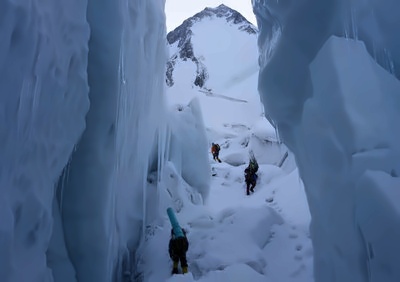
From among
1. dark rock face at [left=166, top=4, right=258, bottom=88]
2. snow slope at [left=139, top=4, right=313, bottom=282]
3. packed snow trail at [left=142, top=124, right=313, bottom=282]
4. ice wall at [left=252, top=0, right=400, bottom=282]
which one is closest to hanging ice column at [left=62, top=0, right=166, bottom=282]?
packed snow trail at [left=142, top=124, right=313, bottom=282]

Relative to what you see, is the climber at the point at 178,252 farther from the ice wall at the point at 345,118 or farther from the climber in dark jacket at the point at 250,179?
the climber in dark jacket at the point at 250,179

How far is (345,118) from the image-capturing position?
329 cm

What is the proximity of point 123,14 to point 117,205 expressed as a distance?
120 inches

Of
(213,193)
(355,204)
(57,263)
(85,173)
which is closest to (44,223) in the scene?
(57,263)

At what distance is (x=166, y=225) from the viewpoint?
24.0 feet

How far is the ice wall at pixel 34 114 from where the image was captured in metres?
2.36

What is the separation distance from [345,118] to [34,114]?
2.73 metres

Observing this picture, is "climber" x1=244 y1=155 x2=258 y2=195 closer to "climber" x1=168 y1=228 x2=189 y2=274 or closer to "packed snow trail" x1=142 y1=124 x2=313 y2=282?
"packed snow trail" x1=142 y1=124 x2=313 y2=282

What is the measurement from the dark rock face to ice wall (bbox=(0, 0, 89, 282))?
3119 cm

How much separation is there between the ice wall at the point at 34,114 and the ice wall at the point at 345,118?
101 inches

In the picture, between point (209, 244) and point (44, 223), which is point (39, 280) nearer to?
point (44, 223)

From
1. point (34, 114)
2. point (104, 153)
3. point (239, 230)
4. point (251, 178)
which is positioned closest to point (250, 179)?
point (251, 178)

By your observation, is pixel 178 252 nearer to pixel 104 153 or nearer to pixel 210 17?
pixel 104 153

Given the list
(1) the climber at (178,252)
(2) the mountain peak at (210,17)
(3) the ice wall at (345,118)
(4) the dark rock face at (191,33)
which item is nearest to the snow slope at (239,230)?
(1) the climber at (178,252)
